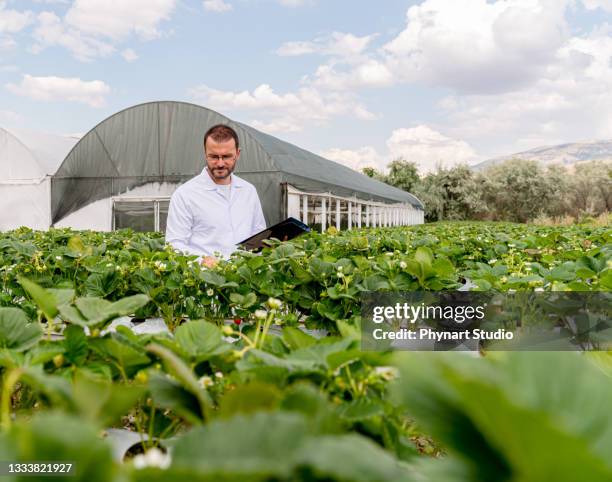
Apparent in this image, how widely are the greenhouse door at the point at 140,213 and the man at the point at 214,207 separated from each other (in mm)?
10020

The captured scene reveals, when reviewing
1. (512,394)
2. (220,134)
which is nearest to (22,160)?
(220,134)

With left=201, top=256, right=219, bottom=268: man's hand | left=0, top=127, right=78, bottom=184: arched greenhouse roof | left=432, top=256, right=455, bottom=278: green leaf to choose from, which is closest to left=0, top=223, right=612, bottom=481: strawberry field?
left=432, top=256, right=455, bottom=278: green leaf

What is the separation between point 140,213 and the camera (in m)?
14.8

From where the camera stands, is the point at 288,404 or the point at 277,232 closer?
the point at 288,404

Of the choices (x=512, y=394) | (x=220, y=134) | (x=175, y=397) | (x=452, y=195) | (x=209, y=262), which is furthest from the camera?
(x=452, y=195)

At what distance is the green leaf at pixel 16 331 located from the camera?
40.7 inches

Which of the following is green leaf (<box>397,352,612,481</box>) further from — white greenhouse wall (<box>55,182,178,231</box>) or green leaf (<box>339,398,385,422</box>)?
white greenhouse wall (<box>55,182,178,231</box>)

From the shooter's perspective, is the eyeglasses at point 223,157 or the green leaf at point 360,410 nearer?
the green leaf at point 360,410

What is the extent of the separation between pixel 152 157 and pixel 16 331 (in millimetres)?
14328

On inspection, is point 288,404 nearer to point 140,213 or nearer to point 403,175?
point 140,213

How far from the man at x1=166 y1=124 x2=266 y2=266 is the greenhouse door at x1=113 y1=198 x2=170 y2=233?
10.0 metres

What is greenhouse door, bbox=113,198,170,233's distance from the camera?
48.0 feet

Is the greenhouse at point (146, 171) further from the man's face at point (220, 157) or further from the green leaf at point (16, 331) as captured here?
the green leaf at point (16, 331)

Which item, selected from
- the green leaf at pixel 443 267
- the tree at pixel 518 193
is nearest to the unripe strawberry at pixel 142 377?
the green leaf at pixel 443 267
